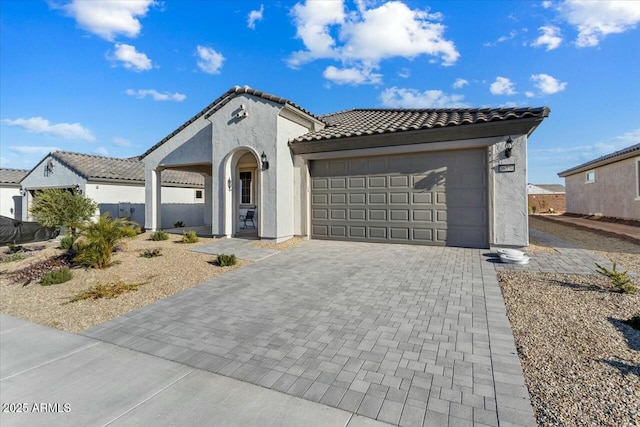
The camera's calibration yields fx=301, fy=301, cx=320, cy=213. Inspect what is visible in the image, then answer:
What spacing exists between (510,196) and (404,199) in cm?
292

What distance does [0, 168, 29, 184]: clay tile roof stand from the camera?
845 inches

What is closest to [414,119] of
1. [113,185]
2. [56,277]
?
[56,277]

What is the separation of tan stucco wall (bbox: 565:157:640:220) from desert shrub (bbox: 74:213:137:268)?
21.9m

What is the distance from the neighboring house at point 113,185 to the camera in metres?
16.8

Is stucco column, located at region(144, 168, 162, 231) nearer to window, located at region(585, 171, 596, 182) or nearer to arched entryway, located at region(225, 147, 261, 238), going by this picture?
arched entryway, located at region(225, 147, 261, 238)

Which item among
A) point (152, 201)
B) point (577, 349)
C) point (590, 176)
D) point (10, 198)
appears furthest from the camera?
point (10, 198)

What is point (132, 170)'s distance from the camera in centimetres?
1970

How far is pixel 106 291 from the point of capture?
6094mm

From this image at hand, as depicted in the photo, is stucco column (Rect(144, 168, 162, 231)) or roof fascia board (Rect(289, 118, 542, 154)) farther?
stucco column (Rect(144, 168, 162, 231))

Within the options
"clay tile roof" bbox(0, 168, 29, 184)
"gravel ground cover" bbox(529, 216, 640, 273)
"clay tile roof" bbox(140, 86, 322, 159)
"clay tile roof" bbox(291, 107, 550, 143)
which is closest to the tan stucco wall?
"gravel ground cover" bbox(529, 216, 640, 273)

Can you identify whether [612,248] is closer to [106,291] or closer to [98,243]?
[106,291]

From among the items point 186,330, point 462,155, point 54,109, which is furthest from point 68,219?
point 462,155

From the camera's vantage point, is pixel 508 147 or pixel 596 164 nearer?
pixel 508 147

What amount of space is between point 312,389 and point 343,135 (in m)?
8.60
